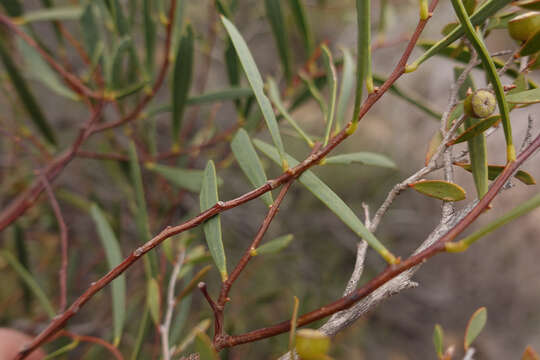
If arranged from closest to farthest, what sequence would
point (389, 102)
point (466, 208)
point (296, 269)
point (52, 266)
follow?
1. point (466, 208)
2. point (52, 266)
3. point (296, 269)
4. point (389, 102)

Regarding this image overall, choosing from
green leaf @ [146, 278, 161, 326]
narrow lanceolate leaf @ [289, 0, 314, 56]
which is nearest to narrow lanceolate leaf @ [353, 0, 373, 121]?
green leaf @ [146, 278, 161, 326]

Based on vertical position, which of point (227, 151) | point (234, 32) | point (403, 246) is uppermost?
point (234, 32)

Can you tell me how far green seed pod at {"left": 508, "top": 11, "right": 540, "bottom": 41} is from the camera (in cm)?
31

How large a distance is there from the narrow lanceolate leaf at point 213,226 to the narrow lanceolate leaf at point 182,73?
0.92ft

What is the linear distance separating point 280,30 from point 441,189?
1.50ft

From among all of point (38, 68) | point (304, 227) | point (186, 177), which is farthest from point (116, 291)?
point (304, 227)

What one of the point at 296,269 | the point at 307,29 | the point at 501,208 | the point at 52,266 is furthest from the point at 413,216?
the point at 52,266

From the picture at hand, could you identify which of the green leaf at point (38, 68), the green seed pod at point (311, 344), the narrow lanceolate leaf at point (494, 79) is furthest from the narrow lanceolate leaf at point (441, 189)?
the green leaf at point (38, 68)

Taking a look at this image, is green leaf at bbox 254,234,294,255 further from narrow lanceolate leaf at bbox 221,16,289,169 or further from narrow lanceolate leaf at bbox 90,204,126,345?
narrow lanceolate leaf at bbox 90,204,126,345

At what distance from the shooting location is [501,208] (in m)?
1.67

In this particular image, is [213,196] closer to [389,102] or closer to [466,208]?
[466,208]

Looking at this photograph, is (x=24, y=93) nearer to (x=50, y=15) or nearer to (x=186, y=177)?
(x=50, y=15)

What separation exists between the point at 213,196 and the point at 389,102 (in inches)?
75.2

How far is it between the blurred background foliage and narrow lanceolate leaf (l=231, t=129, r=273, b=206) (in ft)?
1.83
